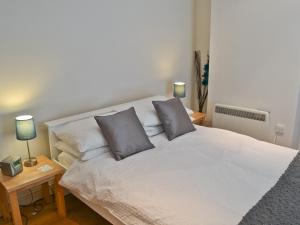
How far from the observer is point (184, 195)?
1.78m

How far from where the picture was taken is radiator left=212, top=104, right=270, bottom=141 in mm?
3228

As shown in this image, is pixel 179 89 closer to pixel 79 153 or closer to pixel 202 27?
pixel 202 27

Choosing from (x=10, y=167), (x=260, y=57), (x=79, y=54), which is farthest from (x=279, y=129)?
(x=10, y=167)

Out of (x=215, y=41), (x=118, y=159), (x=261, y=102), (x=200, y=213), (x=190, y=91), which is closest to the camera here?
(x=200, y=213)

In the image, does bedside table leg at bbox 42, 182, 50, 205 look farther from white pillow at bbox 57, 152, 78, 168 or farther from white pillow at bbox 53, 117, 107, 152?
white pillow at bbox 53, 117, 107, 152

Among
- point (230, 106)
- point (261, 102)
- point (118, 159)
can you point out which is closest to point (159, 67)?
point (230, 106)

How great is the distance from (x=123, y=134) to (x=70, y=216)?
857 millimetres

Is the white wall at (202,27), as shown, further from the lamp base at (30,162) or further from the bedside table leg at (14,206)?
the bedside table leg at (14,206)

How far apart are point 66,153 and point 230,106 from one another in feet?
6.75

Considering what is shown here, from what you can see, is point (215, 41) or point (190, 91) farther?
point (190, 91)

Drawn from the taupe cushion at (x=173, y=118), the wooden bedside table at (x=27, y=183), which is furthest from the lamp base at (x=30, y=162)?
the taupe cushion at (x=173, y=118)

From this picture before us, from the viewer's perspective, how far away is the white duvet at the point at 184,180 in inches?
65.0

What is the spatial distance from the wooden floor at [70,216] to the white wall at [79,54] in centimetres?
53

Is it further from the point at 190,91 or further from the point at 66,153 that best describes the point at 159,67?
the point at 66,153
